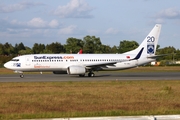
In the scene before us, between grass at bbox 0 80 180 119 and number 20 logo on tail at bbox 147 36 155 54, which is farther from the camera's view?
number 20 logo on tail at bbox 147 36 155 54

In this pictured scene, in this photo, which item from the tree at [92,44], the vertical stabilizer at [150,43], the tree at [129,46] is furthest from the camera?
the tree at [129,46]

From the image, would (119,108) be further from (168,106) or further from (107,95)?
(107,95)

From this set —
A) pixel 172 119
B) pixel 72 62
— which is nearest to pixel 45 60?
pixel 72 62

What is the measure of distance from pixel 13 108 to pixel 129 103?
4953 mm

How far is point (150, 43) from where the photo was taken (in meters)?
47.3

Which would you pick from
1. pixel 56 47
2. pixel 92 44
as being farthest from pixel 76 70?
pixel 56 47

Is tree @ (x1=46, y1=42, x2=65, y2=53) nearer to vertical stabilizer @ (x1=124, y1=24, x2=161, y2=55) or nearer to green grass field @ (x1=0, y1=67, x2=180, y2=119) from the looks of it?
vertical stabilizer @ (x1=124, y1=24, x2=161, y2=55)

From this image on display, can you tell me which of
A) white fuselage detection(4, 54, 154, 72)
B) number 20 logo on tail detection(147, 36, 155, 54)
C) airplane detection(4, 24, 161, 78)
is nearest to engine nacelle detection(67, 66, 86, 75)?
airplane detection(4, 24, 161, 78)

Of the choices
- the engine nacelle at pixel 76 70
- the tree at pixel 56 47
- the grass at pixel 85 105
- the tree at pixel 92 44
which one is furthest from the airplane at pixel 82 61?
the tree at pixel 56 47

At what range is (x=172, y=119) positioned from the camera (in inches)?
443

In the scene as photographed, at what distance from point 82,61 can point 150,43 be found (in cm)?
927

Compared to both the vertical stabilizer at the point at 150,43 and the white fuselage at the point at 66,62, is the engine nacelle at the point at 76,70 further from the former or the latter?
the vertical stabilizer at the point at 150,43

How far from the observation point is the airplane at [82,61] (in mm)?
41844

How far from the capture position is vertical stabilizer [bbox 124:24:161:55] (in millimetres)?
47156
